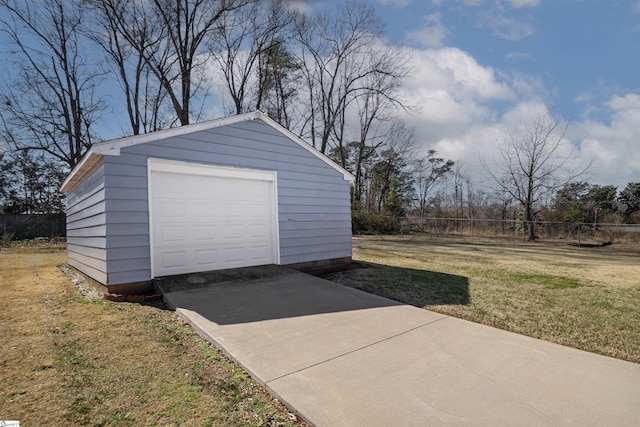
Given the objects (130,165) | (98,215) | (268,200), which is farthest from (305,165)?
(98,215)

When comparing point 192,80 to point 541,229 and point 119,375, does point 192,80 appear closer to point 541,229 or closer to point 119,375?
point 119,375

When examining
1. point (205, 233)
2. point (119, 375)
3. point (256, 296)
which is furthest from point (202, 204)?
point (119, 375)

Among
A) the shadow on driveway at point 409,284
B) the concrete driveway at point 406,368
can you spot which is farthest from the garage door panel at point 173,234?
the shadow on driveway at point 409,284

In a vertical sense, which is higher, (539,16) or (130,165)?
(539,16)

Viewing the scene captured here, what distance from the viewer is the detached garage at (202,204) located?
4512 mm

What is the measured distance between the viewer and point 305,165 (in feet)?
22.2

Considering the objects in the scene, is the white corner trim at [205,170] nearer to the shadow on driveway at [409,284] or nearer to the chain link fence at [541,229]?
the shadow on driveway at [409,284]

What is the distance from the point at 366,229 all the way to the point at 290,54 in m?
12.2

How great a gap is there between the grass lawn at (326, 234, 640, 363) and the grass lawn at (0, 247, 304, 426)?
2.98 meters

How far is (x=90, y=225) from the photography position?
535 centimetres

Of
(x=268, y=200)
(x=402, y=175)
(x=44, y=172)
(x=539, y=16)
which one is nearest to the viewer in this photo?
(x=268, y=200)

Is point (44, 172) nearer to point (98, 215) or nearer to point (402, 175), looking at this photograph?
point (98, 215)

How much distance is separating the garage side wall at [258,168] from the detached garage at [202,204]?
0.02 m

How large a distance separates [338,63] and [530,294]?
18866 mm
